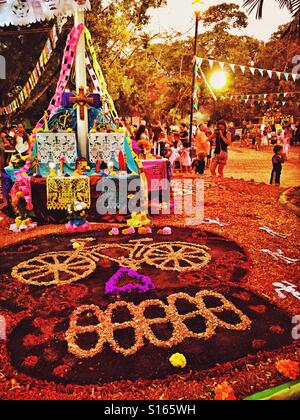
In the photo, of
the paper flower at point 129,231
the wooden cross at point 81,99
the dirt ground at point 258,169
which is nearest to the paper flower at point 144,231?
the paper flower at point 129,231

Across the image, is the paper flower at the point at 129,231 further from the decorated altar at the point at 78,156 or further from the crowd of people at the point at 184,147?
the crowd of people at the point at 184,147

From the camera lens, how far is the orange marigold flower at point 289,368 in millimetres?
3018

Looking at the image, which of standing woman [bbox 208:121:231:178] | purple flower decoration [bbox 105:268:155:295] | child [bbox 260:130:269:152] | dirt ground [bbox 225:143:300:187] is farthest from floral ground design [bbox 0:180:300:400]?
child [bbox 260:130:269:152]

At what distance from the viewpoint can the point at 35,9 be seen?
7816mm

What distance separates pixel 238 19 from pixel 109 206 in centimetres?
2865

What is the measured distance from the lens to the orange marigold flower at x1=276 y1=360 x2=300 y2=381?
3018mm

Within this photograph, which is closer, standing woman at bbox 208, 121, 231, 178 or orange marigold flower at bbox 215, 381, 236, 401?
orange marigold flower at bbox 215, 381, 236, 401

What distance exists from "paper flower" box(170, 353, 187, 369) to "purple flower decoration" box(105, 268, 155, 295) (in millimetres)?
1329

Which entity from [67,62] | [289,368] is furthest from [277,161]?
[289,368]

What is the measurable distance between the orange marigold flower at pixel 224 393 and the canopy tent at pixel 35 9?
7.87m

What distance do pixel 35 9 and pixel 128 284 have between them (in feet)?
22.1

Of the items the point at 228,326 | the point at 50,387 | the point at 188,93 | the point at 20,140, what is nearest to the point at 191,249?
the point at 228,326

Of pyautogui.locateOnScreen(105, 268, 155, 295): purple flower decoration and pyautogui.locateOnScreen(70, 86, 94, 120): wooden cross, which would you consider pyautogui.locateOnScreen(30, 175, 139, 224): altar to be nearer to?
pyautogui.locateOnScreen(70, 86, 94, 120): wooden cross

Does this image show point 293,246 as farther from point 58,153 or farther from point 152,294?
point 58,153
